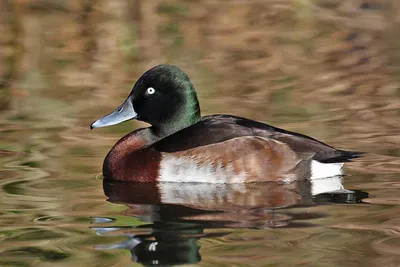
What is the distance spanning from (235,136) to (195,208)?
3.61 ft

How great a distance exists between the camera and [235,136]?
8148 mm

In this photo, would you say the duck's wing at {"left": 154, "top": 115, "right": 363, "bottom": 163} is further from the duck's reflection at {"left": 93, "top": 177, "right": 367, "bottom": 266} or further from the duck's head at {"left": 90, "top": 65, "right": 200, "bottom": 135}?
the duck's head at {"left": 90, "top": 65, "right": 200, "bottom": 135}

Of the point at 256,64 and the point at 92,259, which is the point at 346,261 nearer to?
the point at 92,259

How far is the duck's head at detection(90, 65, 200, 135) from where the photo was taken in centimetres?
866

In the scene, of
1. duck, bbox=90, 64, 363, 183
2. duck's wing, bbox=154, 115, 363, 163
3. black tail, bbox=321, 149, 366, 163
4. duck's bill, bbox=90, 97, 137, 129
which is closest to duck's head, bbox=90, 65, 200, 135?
duck's bill, bbox=90, 97, 137, 129

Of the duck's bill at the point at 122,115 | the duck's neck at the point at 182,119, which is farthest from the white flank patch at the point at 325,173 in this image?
the duck's bill at the point at 122,115

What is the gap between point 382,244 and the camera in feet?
20.1

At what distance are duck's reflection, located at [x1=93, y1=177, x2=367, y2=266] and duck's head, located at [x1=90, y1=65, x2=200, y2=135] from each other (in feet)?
2.31

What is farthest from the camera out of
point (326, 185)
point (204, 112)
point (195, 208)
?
point (204, 112)

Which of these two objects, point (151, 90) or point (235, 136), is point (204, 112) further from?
point (235, 136)

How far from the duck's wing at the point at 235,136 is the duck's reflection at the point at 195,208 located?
205 mm

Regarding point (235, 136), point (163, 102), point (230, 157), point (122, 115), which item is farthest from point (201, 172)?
point (122, 115)

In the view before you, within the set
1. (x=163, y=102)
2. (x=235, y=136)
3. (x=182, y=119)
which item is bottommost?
(x=235, y=136)

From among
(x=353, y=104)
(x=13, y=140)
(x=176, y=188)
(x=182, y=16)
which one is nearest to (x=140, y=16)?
(x=182, y=16)
